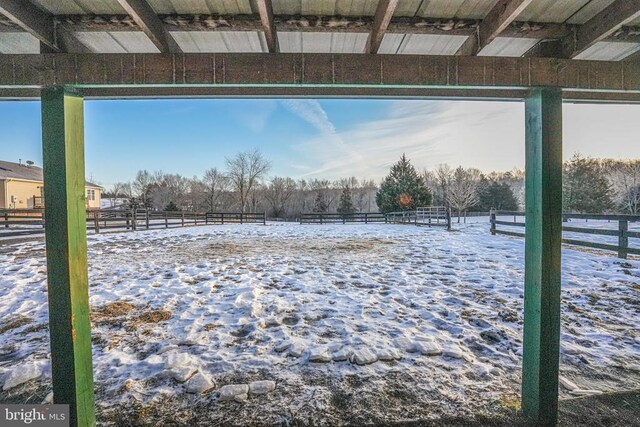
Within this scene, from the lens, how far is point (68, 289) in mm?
1660

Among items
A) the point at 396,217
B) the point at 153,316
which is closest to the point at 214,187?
the point at 396,217

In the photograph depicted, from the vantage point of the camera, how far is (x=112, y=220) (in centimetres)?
1377

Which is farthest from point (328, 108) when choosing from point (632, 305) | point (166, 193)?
point (166, 193)

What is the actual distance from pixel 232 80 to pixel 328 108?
27574 mm

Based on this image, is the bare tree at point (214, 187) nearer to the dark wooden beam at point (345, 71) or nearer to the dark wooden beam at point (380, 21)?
the dark wooden beam at point (345, 71)

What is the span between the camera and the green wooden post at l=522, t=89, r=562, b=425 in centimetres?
185

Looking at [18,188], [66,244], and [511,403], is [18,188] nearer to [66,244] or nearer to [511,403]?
[66,244]

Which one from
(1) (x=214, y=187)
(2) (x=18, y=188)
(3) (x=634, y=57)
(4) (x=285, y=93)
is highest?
(1) (x=214, y=187)

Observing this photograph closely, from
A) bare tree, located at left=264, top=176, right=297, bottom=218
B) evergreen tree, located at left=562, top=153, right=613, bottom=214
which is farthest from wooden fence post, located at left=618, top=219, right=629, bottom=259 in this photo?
bare tree, located at left=264, top=176, right=297, bottom=218

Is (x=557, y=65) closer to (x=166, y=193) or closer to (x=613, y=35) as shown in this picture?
(x=613, y=35)

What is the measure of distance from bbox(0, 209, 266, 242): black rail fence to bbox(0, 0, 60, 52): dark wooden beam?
13406 millimetres

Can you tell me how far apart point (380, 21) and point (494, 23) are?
0.69 meters

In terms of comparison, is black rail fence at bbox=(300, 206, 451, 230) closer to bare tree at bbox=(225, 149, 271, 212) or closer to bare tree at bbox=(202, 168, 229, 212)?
bare tree at bbox=(225, 149, 271, 212)

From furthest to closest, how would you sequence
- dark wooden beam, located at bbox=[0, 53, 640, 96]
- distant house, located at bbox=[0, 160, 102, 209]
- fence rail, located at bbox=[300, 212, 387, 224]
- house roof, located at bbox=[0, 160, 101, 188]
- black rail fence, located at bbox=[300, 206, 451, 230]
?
fence rail, located at bbox=[300, 212, 387, 224] < house roof, located at bbox=[0, 160, 101, 188] < distant house, located at bbox=[0, 160, 102, 209] < black rail fence, located at bbox=[300, 206, 451, 230] < dark wooden beam, located at bbox=[0, 53, 640, 96]
